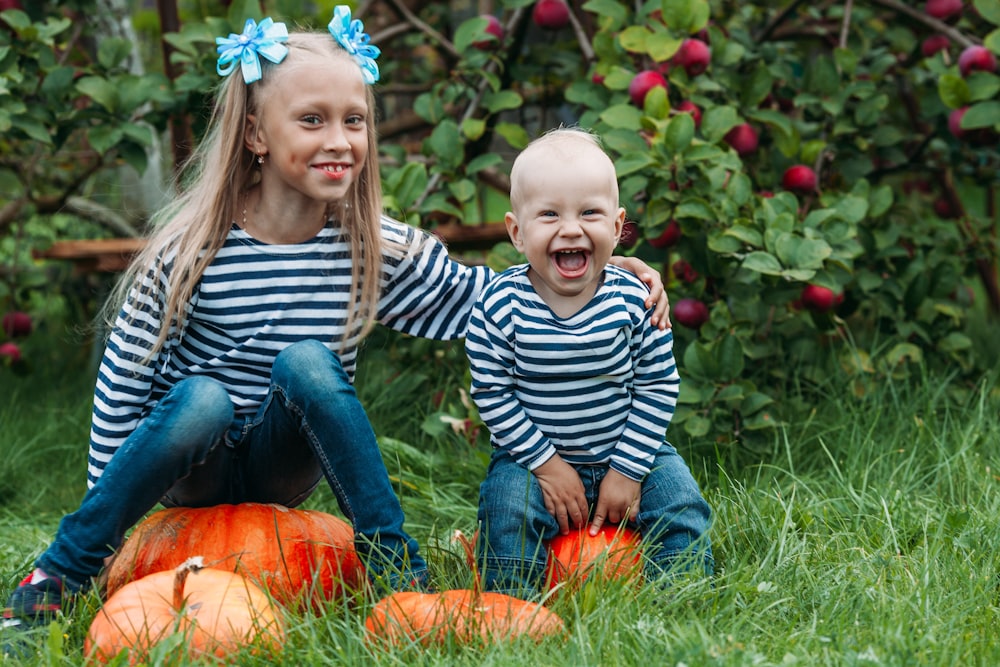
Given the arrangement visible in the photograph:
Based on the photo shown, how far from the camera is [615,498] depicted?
1.98 m

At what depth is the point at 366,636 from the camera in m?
1.68

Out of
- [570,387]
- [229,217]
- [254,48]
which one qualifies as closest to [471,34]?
[254,48]

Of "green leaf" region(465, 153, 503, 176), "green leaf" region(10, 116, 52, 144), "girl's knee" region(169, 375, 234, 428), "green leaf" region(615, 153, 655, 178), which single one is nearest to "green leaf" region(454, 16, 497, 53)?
"green leaf" region(465, 153, 503, 176)

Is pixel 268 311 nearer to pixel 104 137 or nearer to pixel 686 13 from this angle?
pixel 104 137

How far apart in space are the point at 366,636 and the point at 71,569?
0.54m

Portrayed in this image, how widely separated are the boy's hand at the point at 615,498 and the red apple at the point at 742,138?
46.8 inches

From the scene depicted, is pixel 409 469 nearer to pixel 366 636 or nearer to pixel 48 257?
pixel 366 636

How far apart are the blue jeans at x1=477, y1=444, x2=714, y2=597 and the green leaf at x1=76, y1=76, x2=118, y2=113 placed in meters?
1.56

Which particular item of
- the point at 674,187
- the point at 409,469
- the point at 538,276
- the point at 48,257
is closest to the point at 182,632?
the point at 538,276

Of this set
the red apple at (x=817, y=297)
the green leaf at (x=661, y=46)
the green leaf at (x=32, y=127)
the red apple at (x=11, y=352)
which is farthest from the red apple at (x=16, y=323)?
the red apple at (x=817, y=297)

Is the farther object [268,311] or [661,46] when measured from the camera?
[661,46]

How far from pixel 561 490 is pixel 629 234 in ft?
2.35

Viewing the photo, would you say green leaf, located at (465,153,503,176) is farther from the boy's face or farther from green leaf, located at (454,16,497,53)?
the boy's face

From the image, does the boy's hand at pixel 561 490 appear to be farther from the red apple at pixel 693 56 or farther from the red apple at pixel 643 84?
the red apple at pixel 693 56
